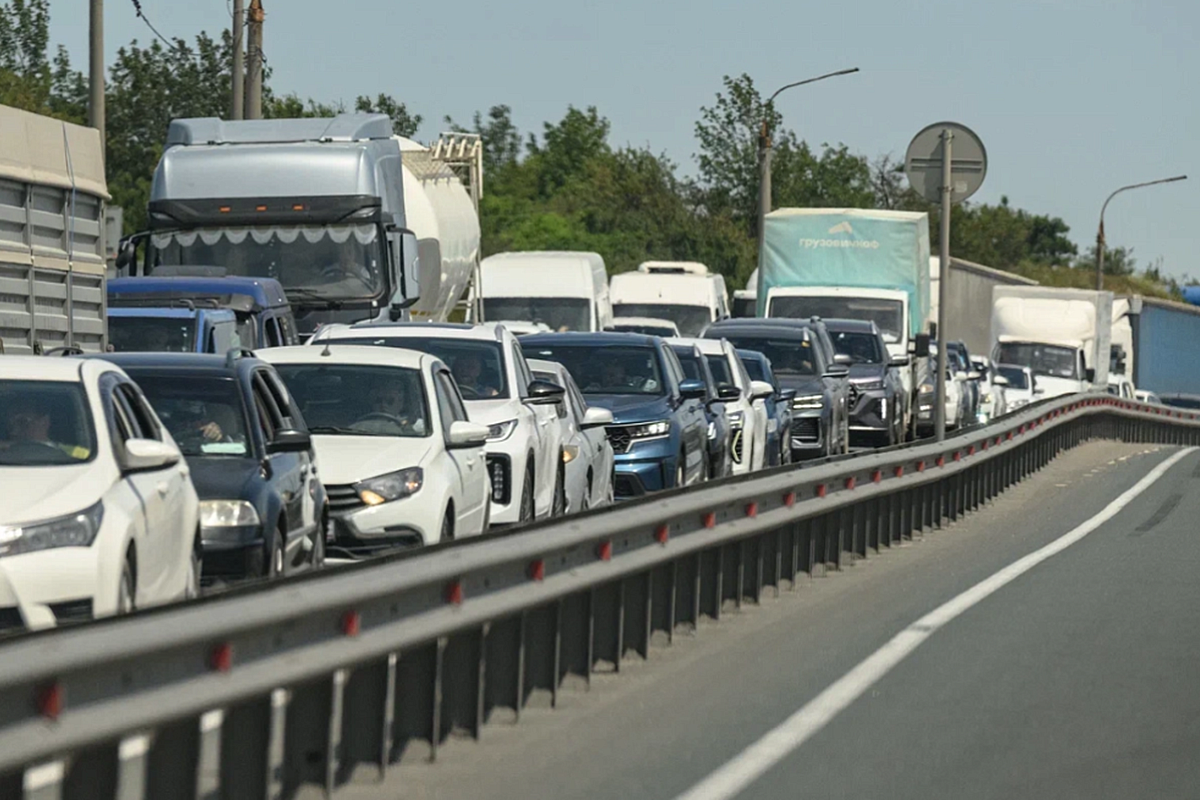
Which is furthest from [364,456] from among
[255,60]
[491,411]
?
[255,60]

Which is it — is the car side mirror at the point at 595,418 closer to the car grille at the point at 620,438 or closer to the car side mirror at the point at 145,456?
the car grille at the point at 620,438

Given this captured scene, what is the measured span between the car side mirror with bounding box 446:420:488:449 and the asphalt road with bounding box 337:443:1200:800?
1888mm

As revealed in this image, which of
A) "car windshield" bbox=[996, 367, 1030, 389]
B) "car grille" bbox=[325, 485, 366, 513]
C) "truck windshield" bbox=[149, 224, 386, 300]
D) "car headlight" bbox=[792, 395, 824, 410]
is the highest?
"truck windshield" bbox=[149, 224, 386, 300]

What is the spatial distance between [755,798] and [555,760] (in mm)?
959

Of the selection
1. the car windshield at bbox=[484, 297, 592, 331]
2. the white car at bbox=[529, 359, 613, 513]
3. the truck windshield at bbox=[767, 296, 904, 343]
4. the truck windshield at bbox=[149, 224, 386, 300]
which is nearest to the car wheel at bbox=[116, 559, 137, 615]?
the white car at bbox=[529, 359, 613, 513]

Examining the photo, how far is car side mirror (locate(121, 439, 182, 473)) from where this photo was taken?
9.98m

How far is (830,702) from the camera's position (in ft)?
32.5

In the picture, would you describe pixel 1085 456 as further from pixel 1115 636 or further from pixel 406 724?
pixel 406 724

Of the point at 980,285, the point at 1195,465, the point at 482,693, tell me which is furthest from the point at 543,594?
the point at 980,285

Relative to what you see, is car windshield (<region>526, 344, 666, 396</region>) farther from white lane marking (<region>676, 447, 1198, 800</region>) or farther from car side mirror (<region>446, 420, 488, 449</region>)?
car side mirror (<region>446, 420, 488, 449</region>)

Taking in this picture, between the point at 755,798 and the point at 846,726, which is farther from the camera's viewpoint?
the point at 846,726

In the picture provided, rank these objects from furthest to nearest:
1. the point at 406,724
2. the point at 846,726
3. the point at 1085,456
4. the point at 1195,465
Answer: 1. the point at 1085,456
2. the point at 1195,465
3. the point at 846,726
4. the point at 406,724

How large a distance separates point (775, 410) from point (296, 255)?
5.85 m

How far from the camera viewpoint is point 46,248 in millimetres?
17281
